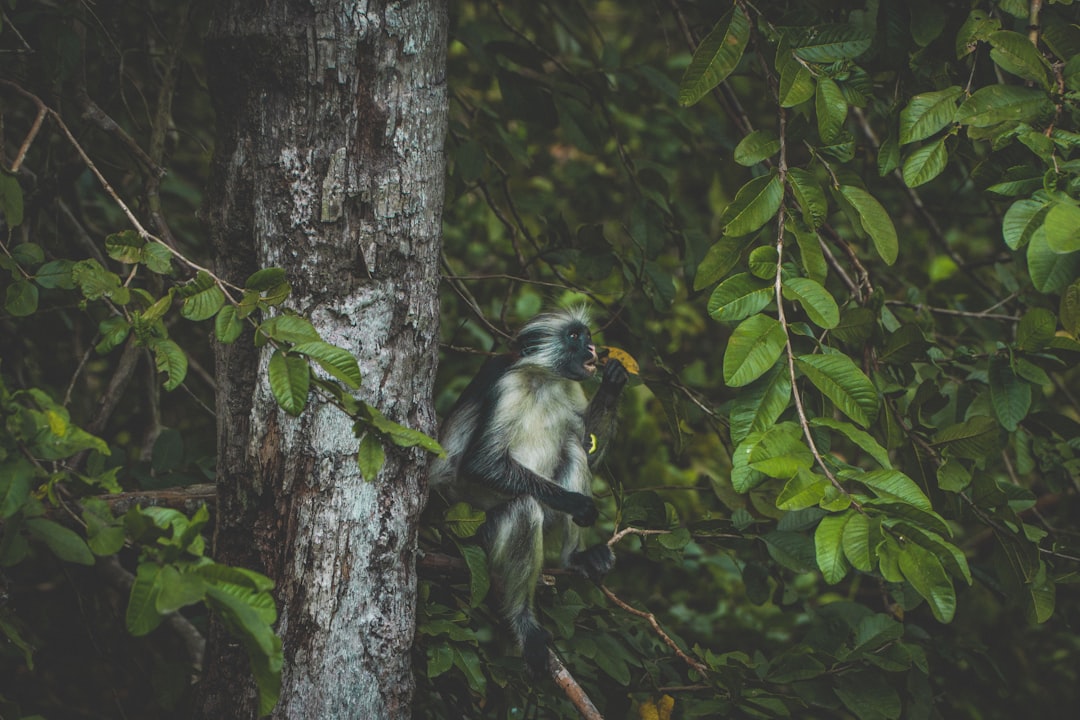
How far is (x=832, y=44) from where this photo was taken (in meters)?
2.39

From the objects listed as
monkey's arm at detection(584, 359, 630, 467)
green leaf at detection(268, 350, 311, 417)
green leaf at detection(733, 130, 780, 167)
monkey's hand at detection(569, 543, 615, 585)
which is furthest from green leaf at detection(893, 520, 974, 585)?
monkey's arm at detection(584, 359, 630, 467)

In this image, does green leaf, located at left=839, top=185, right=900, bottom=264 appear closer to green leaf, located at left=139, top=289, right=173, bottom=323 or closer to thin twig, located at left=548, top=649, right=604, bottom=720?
thin twig, located at left=548, top=649, right=604, bottom=720

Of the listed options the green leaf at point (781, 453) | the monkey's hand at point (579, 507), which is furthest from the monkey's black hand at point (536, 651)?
the green leaf at point (781, 453)

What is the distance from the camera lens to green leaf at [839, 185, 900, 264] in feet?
7.70

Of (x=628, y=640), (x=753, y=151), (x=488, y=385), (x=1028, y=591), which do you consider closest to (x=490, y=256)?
(x=488, y=385)

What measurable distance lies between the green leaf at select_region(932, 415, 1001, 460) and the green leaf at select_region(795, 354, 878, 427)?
0.59 metres

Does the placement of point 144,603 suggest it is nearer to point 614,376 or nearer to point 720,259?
point 720,259

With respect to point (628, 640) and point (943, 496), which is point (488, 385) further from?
point (943, 496)

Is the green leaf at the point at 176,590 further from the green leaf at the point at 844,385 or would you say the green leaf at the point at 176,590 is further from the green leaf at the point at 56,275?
the green leaf at the point at 844,385

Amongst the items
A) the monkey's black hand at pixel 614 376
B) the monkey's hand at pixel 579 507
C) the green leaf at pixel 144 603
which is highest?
the green leaf at pixel 144 603

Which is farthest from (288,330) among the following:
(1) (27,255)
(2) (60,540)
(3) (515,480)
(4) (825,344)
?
(3) (515,480)

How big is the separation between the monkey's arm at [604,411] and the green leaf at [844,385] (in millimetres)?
1722

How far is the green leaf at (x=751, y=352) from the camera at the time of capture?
2119 mm

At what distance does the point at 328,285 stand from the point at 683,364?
1.81 metres
